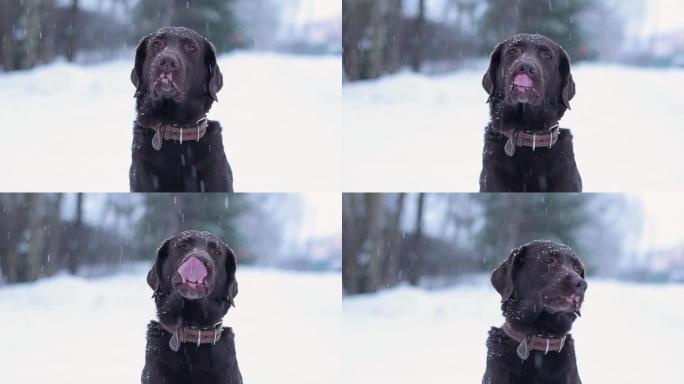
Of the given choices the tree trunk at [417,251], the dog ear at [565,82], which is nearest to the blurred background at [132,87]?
the tree trunk at [417,251]

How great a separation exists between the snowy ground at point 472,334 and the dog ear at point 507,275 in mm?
1831

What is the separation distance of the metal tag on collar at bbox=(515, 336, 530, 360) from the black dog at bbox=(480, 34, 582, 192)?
2.48ft

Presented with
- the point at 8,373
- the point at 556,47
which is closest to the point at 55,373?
the point at 8,373

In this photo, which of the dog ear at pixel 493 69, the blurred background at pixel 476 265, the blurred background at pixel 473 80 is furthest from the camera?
the blurred background at pixel 476 265

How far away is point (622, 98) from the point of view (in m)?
6.45

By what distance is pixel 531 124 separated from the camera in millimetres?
3750

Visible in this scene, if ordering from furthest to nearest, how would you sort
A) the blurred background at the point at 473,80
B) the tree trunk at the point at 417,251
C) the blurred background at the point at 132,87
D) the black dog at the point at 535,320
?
the tree trunk at the point at 417,251, the blurred background at the point at 473,80, the blurred background at the point at 132,87, the black dog at the point at 535,320

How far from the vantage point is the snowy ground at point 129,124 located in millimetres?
5297

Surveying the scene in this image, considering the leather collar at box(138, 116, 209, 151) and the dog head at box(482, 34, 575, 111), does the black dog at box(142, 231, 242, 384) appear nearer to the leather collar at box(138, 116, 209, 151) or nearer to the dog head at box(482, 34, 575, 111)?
the leather collar at box(138, 116, 209, 151)

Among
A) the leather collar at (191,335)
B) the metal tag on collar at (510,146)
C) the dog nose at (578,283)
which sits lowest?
the leather collar at (191,335)

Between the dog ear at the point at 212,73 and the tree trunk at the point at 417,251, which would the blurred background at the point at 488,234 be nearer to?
the tree trunk at the point at 417,251

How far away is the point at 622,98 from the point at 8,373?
480 centimetres

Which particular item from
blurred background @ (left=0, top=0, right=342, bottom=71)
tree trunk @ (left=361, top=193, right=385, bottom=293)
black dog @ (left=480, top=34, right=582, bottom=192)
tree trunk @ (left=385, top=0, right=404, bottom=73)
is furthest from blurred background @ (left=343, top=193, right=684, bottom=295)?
black dog @ (left=480, top=34, right=582, bottom=192)

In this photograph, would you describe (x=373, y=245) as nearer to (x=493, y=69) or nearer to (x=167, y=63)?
(x=493, y=69)
